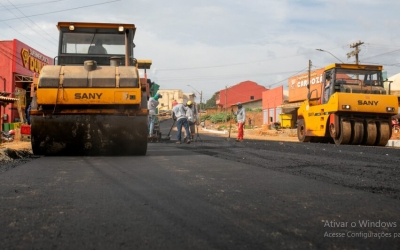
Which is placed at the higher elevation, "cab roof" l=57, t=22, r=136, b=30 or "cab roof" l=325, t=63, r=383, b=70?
"cab roof" l=57, t=22, r=136, b=30

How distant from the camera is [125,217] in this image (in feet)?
10.9

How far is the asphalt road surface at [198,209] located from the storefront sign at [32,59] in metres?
23.5

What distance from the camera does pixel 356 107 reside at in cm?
1387

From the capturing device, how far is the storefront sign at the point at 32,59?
1085 inches

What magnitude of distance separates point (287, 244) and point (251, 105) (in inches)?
2709

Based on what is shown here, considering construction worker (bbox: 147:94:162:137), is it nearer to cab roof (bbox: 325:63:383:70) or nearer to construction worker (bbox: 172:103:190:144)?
construction worker (bbox: 172:103:190:144)

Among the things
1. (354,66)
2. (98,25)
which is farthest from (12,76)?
(354,66)

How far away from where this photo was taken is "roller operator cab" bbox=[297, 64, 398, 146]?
13.9 meters

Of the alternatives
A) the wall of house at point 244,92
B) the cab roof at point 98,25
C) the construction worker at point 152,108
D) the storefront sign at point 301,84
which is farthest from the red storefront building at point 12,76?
the wall of house at point 244,92

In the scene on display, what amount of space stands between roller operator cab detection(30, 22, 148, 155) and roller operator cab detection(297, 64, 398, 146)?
25.9 feet

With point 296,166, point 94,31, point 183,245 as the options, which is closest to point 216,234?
point 183,245

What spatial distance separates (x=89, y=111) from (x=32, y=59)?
→ 23294 mm

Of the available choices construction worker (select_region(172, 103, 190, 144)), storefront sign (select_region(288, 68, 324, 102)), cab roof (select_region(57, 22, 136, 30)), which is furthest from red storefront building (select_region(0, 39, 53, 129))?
storefront sign (select_region(288, 68, 324, 102))

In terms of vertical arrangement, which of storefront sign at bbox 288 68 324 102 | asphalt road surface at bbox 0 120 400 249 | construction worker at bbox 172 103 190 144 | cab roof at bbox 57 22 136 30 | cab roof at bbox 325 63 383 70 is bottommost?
asphalt road surface at bbox 0 120 400 249
